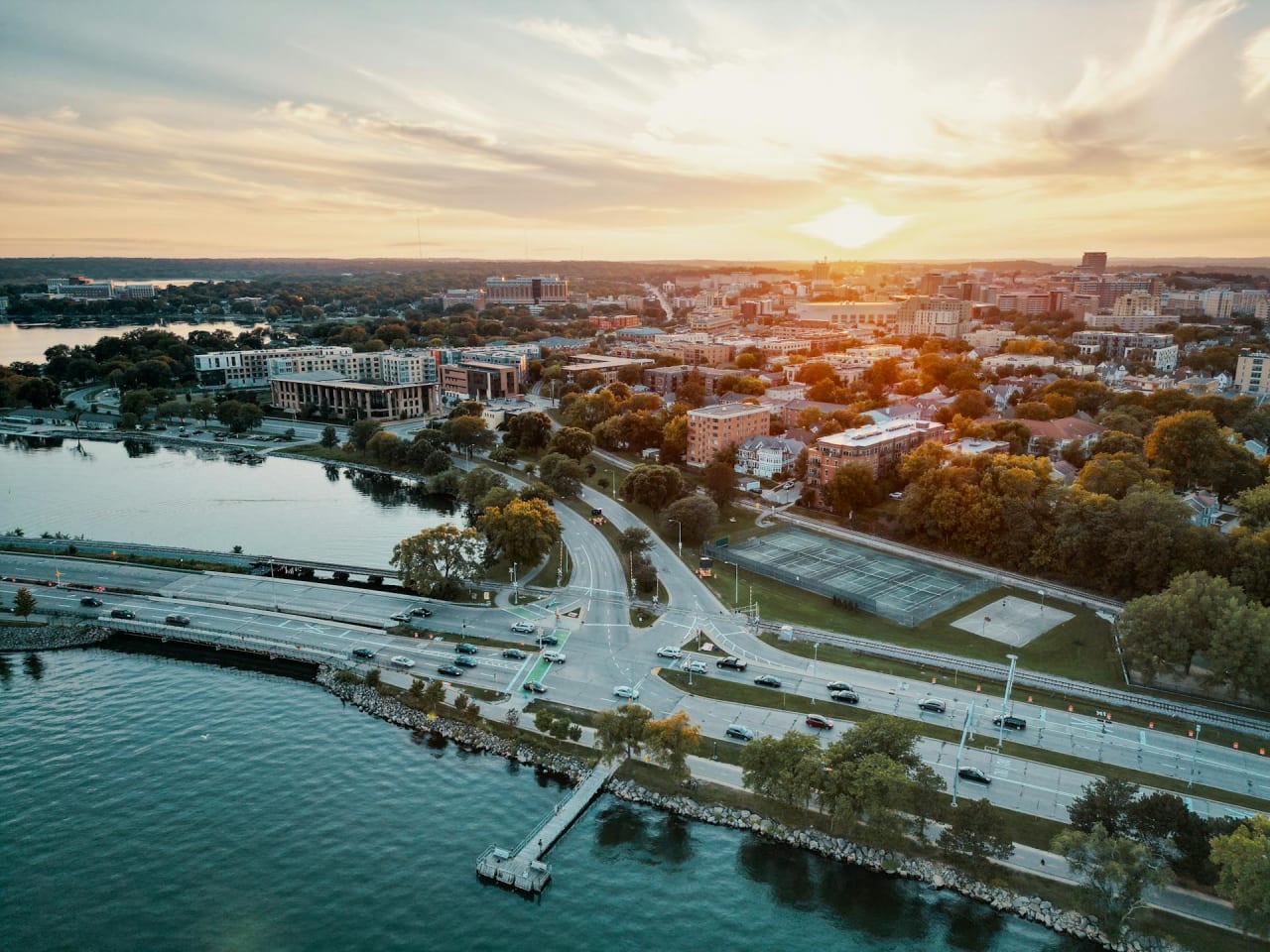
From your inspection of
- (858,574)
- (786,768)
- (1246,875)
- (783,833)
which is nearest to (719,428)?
(858,574)

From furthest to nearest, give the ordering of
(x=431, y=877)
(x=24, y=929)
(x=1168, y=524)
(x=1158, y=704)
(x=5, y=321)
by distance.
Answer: (x=5, y=321) → (x=1168, y=524) → (x=1158, y=704) → (x=431, y=877) → (x=24, y=929)

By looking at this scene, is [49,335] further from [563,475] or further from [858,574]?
[858,574]

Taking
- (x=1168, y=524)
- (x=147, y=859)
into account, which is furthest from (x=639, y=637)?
(x=1168, y=524)

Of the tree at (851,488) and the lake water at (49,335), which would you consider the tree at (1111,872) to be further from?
the lake water at (49,335)

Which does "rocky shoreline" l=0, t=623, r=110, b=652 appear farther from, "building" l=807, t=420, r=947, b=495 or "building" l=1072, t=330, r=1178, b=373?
"building" l=1072, t=330, r=1178, b=373

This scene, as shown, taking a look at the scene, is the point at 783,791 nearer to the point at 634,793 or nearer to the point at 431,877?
the point at 634,793

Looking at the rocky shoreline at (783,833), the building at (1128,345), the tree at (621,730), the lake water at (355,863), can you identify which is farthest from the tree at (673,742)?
the building at (1128,345)
